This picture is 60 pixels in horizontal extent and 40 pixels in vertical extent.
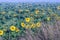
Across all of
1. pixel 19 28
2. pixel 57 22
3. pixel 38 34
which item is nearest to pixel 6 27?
pixel 19 28

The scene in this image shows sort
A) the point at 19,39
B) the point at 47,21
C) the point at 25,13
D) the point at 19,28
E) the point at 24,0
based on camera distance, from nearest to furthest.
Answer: the point at 19,39, the point at 19,28, the point at 47,21, the point at 25,13, the point at 24,0

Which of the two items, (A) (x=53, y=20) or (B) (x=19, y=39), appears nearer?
(B) (x=19, y=39)

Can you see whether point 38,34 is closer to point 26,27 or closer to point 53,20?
point 26,27

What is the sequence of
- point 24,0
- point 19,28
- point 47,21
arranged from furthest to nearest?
point 24,0 < point 47,21 < point 19,28

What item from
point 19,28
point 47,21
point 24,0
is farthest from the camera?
point 24,0

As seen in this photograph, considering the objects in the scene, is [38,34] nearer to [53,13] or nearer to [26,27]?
[26,27]

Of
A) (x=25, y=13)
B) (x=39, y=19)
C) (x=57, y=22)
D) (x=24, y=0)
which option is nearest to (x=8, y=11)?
(x=25, y=13)

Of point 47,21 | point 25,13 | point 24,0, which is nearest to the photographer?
point 47,21

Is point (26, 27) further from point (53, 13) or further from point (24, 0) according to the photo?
point (24, 0)

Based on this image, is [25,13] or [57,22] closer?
[57,22]
